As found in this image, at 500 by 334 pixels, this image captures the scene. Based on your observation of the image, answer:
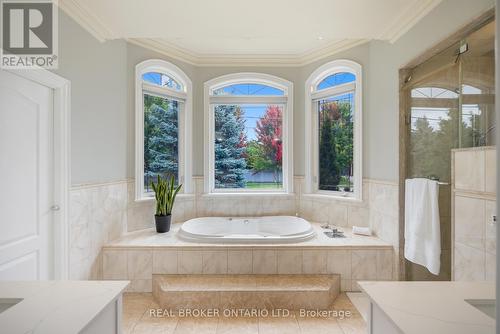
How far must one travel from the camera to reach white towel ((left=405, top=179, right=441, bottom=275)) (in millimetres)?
2248

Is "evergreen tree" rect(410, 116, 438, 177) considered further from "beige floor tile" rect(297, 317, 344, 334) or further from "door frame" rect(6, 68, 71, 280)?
"door frame" rect(6, 68, 71, 280)

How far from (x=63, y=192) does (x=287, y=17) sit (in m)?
2.42

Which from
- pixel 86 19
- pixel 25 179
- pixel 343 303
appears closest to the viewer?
pixel 25 179

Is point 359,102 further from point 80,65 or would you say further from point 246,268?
point 80,65

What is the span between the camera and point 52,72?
221 cm

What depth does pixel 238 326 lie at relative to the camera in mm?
2352

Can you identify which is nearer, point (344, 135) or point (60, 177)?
point (60, 177)

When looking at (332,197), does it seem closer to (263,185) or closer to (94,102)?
(263,185)

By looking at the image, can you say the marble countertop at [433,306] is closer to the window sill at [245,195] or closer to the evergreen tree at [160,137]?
the window sill at [245,195]

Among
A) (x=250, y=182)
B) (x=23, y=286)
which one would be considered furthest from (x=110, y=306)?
(x=250, y=182)

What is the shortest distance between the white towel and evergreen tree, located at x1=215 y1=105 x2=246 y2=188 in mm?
2331

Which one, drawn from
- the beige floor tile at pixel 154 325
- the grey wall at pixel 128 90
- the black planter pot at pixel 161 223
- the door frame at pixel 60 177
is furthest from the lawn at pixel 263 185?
the door frame at pixel 60 177

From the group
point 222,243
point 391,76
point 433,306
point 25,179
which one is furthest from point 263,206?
point 433,306

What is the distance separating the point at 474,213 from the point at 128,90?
3.45 m
